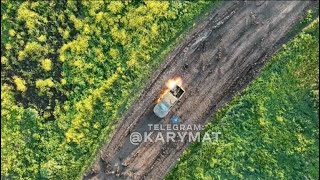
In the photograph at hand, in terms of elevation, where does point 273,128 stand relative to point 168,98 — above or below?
below

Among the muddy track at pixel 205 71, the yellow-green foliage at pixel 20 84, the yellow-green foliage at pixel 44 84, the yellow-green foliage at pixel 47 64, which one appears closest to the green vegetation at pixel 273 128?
the muddy track at pixel 205 71

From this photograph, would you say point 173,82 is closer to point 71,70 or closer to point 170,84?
point 170,84

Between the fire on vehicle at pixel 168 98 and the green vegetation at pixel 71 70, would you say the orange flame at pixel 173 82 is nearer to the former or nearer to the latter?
the fire on vehicle at pixel 168 98

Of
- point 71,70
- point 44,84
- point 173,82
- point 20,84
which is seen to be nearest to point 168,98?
point 173,82

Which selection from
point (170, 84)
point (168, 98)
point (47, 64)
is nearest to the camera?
point (168, 98)

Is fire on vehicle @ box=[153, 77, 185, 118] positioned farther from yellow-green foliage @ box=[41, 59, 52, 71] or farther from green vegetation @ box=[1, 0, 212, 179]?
yellow-green foliage @ box=[41, 59, 52, 71]

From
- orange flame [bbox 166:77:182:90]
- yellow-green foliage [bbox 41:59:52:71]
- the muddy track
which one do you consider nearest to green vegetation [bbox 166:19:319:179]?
the muddy track

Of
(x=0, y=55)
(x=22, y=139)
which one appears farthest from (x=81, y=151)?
(x=0, y=55)
